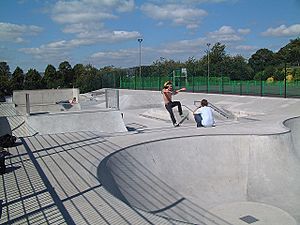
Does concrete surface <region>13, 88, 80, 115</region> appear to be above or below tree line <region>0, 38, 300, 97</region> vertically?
below

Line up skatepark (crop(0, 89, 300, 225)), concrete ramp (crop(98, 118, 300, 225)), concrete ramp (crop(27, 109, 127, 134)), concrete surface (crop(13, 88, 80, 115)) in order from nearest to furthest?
skatepark (crop(0, 89, 300, 225))
concrete ramp (crop(98, 118, 300, 225))
concrete ramp (crop(27, 109, 127, 134))
concrete surface (crop(13, 88, 80, 115))

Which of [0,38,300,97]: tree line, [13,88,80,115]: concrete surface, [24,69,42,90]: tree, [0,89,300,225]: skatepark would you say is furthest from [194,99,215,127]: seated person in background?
[24,69,42,90]: tree

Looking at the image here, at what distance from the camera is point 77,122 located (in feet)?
37.4

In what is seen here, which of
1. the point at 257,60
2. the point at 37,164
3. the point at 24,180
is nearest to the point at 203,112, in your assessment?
the point at 37,164

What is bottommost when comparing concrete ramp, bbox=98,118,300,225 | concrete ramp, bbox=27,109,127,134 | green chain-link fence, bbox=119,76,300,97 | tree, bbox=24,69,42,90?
concrete ramp, bbox=98,118,300,225

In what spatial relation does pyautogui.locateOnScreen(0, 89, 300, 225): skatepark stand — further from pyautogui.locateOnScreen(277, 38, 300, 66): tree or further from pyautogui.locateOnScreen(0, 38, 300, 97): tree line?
pyautogui.locateOnScreen(277, 38, 300, 66): tree

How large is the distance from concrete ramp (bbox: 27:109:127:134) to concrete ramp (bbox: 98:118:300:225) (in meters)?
3.80

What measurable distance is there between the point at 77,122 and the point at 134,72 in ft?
123

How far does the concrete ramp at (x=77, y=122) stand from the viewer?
10797mm

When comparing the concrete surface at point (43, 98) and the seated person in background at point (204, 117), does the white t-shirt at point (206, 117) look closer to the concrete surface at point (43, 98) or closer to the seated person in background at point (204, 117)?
the seated person in background at point (204, 117)

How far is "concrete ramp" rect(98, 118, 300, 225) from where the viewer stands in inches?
250

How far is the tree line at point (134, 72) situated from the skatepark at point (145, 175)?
2379 centimetres

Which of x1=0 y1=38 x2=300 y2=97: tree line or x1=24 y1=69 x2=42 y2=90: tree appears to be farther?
x1=24 y1=69 x2=42 y2=90: tree

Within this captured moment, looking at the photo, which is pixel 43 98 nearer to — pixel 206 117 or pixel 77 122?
pixel 77 122
